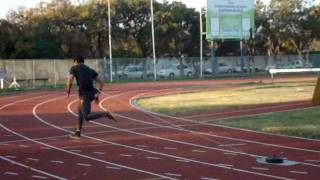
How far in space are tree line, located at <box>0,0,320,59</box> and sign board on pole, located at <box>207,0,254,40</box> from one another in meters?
15.2

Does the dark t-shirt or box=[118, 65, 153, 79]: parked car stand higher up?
the dark t-shirt

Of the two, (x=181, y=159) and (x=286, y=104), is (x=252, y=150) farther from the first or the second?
(x=286, y=104)

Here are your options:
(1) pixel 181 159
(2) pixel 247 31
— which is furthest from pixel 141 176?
(2) pixel 247 31

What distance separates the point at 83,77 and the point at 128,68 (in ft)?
158

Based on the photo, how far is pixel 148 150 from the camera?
1279 cm

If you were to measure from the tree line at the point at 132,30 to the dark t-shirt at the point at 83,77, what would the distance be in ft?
176

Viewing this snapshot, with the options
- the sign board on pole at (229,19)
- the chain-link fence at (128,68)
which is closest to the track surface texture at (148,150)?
the chain-link fence at (128,68)

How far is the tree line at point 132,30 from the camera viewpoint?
225ft

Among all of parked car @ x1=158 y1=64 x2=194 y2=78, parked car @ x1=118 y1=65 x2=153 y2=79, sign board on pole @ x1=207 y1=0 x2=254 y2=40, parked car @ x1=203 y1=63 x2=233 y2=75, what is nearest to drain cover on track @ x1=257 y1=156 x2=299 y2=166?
sign board on pole @ x1=207 y1=0 x2=254 y2=40

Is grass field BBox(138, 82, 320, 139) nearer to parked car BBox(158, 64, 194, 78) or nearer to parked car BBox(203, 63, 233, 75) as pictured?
parked car BBox(158, 64, 194, 78)

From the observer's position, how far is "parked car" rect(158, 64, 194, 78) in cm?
6531

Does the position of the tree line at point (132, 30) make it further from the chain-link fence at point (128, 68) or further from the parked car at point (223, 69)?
the parked car at point (223, 69)

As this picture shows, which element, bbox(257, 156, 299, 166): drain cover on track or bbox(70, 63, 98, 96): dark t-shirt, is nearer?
bbox(257, 156, 299, 166): drain cover on track

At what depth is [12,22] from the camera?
230ft
